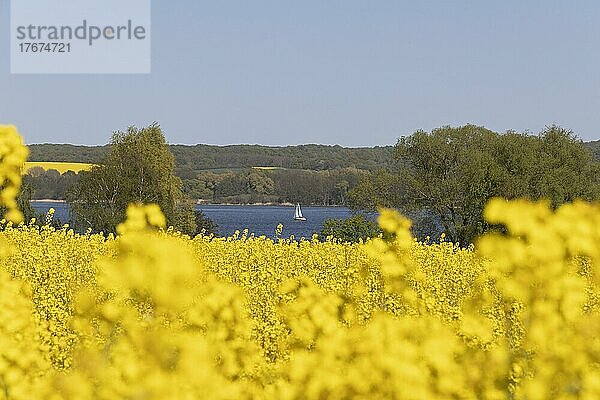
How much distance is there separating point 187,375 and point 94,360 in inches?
18.9

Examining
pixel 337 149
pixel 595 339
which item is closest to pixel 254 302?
pixel 595 339

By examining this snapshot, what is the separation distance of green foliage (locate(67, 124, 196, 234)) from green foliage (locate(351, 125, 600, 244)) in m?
9.10

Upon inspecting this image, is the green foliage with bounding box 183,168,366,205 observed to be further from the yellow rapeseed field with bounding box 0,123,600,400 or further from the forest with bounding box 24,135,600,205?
the yellow rapeseed field with bounding box 0,123,600,400

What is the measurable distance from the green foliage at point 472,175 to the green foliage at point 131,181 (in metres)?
9.10

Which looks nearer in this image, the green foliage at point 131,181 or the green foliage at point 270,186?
the green foliage at point 131,181

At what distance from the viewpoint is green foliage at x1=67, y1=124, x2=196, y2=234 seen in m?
44.5

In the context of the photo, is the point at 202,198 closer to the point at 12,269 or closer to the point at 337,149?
the point at 337,149

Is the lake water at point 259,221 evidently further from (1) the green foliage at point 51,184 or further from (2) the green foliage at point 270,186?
(2) the green foliage at point 270,186

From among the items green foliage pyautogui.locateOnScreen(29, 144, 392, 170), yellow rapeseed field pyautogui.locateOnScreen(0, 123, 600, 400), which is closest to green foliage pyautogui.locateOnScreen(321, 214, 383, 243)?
yellow rapeseed field pyautogui.locateOnScreen(0, 123, 600, 400)

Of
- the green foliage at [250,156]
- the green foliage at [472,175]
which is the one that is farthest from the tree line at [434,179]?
the green foliage at [250,156]

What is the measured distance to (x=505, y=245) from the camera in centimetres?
337

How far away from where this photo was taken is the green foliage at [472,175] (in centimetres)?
3706

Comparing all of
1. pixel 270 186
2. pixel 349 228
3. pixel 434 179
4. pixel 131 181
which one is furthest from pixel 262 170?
pixel 349 228

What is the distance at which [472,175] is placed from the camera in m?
38.1
